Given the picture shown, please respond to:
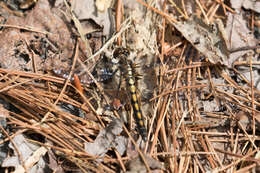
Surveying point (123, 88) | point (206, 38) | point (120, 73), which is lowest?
point (123, 88)

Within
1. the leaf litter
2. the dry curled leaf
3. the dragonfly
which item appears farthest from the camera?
the dry curled leaf

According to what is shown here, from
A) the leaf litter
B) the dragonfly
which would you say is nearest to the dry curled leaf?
the leaf litter

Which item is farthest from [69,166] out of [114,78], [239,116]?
[239,116]

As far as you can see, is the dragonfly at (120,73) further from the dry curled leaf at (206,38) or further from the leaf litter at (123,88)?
the dry curled leaf at (206,38)

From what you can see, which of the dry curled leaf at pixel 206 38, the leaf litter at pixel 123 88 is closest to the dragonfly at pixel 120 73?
the leaf litter at pixel 123 88

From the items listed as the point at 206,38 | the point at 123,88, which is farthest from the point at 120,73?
the point at 206,38

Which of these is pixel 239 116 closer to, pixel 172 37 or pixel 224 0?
pixel 172 37

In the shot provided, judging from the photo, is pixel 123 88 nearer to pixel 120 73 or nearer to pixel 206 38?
pixel 120 73

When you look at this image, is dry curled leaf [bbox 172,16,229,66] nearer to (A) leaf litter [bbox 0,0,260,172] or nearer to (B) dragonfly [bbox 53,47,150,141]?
(A) leaf litter [bbox 0,0,260,172]
